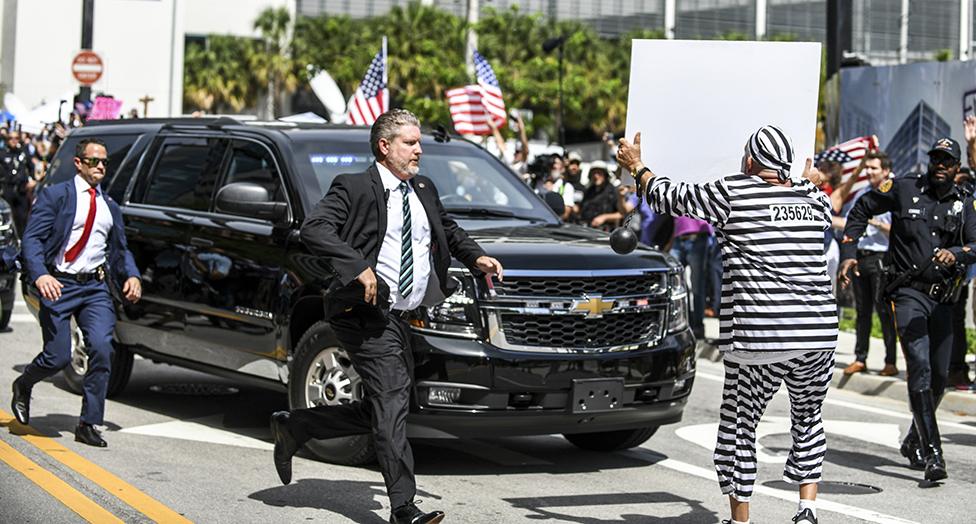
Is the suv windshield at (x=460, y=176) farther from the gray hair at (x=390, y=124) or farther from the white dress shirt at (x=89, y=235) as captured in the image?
the gray hair at (x=390, y=124)

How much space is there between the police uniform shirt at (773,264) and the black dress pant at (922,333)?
2.39 m

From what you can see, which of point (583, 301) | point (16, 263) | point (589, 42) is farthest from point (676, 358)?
point (589, 42)

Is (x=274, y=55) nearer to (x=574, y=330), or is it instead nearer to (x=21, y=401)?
(x=21, y=401)

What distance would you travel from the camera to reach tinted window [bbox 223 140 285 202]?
8.95 metres

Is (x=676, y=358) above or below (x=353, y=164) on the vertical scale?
below

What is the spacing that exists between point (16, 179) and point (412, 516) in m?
16.5

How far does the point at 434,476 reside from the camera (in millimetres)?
8117

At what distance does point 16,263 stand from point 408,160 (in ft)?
11.1

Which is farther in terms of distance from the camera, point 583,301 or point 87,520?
point 583,301

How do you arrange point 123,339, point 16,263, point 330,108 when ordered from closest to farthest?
point 16,263 → point 123,339 → point 330,108

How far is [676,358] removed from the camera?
822 centimetres

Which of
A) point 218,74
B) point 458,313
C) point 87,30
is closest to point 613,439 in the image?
point 458,313

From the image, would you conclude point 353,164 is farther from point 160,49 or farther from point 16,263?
point 160,49

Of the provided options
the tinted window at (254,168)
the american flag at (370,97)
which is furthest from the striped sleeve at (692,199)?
the american flag at (370,97)
